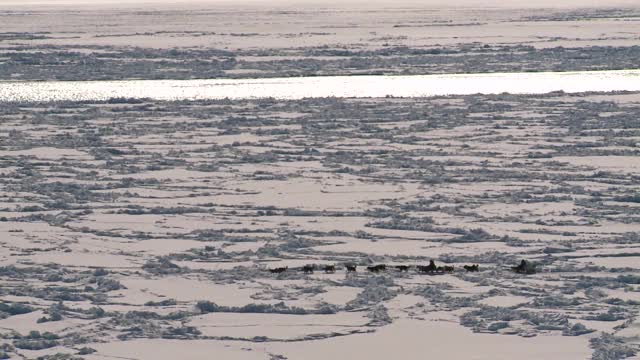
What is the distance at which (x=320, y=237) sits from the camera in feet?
24.1

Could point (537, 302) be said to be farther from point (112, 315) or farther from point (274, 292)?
point (112, 315)

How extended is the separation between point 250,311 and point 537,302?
1.28 metres

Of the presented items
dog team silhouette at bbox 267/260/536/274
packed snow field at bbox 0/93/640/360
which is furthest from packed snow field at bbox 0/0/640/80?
dog team silhouette at bbox 267/260/536/274

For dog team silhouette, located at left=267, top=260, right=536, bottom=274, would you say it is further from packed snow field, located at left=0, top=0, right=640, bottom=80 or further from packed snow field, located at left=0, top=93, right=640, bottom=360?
packed snow field, located at left=0, top=0, right=640, bottom=80

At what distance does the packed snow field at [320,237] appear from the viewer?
5.34 m

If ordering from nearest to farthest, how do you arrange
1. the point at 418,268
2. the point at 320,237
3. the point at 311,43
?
the point at 418,268 → the point at 320,237 → the point at 311,43

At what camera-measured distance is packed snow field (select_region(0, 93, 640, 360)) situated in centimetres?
534

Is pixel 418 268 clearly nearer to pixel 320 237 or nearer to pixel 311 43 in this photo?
pixel 320 237

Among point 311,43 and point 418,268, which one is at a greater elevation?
point 311,43

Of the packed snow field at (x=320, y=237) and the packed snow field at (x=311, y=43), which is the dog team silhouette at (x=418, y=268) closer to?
the packed snow field at (x=320, y=237)

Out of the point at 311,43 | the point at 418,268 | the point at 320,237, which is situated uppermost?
the point at 311,43

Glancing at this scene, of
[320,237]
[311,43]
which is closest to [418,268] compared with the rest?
[320,237]

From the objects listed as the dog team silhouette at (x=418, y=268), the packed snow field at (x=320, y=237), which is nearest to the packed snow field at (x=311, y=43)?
the packed snow field at (x=320, y=237)

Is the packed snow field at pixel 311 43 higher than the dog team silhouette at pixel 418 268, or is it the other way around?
the packed snow field at pixel 311 43
